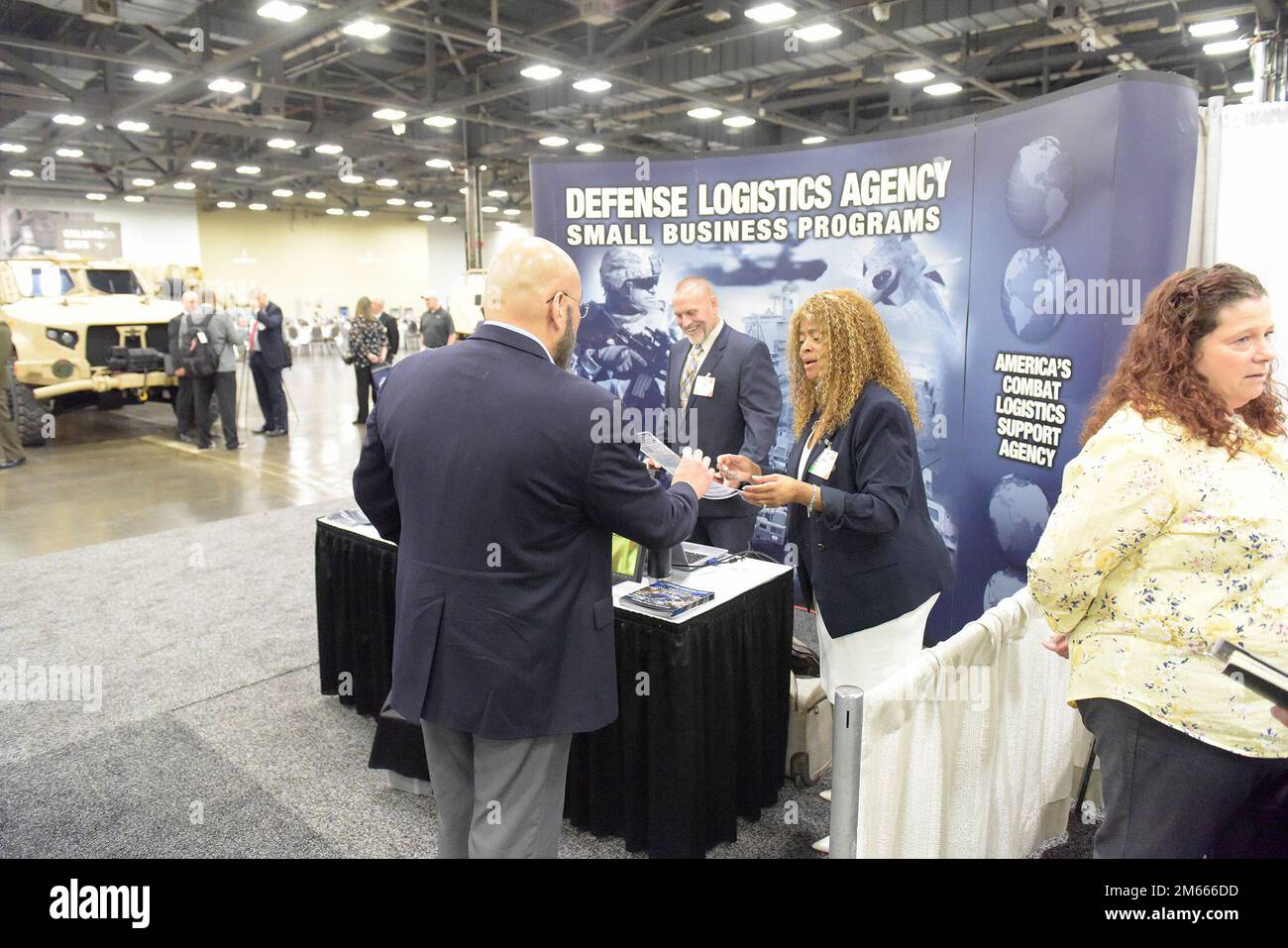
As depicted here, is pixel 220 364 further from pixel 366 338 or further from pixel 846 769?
pixel 846 769

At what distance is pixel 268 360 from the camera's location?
10227 mm

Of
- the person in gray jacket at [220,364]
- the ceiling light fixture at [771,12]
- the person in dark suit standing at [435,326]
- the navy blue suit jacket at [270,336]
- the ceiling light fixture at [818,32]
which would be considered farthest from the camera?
the person in dark suit standing at [435,326]

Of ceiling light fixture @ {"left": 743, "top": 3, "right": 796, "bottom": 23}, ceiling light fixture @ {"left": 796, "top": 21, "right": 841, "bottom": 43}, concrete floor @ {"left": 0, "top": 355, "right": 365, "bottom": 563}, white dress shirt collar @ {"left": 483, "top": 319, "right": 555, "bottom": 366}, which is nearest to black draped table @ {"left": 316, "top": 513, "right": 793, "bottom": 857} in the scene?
white dress shirt collar @ {"left": 483, "top": 319, "right": 555, "bottom": 366}

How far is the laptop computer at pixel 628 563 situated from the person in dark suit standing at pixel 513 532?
3.32ft

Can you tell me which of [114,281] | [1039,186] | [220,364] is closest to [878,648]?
[1039,186]

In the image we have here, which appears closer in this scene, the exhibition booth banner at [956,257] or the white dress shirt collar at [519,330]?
the white dress shirt collar at [519,330]

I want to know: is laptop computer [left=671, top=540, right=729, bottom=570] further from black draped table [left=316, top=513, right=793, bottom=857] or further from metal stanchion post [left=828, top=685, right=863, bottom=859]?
metal stanchion post [left=828, top=685, right=863, bottom=859]

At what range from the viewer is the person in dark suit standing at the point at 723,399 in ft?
12.4

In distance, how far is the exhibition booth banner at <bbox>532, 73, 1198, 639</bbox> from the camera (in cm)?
336

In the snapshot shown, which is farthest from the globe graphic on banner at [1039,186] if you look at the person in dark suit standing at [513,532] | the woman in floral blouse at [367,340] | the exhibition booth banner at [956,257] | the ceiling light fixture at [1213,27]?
the woman in floral blouse at [367,340]

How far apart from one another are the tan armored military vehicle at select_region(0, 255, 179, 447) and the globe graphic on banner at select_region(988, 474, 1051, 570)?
9.68 m

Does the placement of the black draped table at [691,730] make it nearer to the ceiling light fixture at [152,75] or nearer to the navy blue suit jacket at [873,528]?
the navy blue suit jacket at [873,528]

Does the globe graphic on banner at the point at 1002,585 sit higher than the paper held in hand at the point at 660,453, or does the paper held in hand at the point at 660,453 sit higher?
the paper held in hand at the point at 660,453
